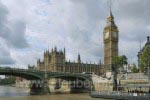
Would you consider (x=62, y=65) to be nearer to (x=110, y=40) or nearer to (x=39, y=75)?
(x=110, y=40)

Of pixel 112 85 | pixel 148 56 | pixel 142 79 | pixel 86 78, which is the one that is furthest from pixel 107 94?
pixel 86 78

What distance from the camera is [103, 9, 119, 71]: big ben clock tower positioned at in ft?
487

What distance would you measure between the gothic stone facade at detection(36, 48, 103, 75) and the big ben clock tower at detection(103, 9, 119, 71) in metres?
16.6

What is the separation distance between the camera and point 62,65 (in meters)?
156

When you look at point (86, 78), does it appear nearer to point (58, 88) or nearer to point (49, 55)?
point (58, 88)

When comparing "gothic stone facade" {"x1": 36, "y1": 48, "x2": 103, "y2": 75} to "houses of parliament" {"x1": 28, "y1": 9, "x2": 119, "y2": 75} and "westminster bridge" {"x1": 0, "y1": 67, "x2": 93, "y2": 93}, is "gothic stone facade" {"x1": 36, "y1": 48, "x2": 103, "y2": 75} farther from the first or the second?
"westminster bridge" {"x1": 0, "y1": 67, "x2": 93, "y2": 93}

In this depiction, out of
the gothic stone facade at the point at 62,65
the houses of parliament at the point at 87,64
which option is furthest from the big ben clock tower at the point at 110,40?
the gothic stone facade at the point at 62,65

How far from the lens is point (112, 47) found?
14900cm

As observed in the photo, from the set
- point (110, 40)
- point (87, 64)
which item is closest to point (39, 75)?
point (110, 40)

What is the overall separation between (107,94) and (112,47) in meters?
84.6

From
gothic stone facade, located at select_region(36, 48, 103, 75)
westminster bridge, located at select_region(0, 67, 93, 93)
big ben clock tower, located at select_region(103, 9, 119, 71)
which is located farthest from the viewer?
gothic stone facade, located at select_region(36, 48, 103, 75)

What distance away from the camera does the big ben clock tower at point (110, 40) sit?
14850 centimetres

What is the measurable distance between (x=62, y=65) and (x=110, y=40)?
1043 inches

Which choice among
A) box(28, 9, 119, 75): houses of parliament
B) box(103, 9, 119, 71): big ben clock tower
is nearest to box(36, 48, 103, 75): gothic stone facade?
box(28, 9, 119, 75): houses of parliament
